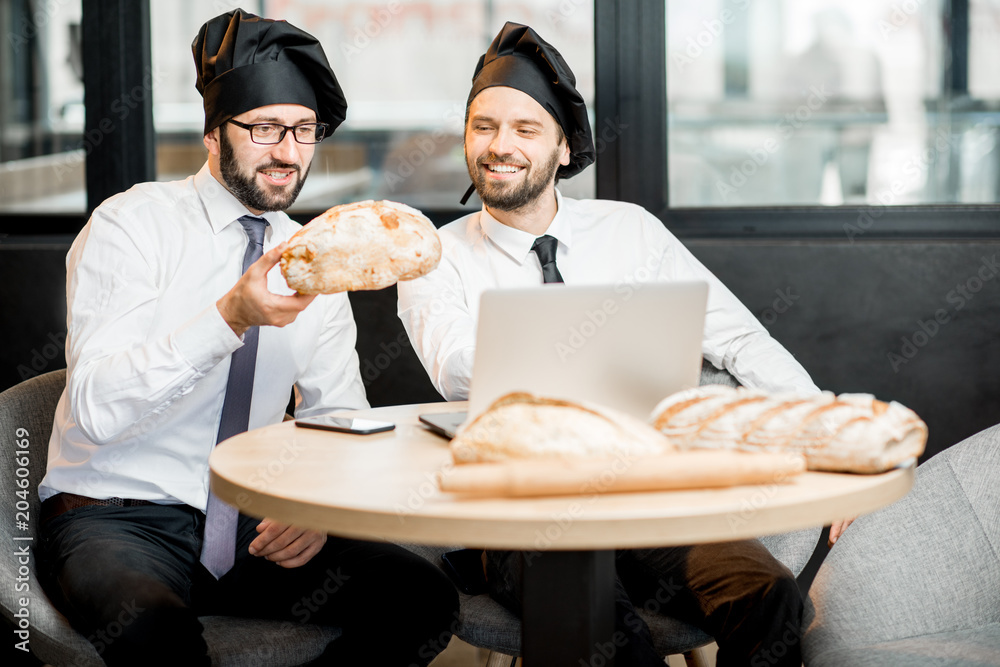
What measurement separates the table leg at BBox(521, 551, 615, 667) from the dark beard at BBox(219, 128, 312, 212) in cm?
109

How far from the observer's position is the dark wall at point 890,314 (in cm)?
274

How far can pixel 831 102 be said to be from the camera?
3.04 m

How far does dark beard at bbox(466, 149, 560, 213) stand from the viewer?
2.34 meters

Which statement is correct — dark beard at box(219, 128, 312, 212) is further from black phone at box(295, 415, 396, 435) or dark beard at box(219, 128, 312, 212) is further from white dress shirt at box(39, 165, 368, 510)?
black phone at box(295, 415, 396, 435)

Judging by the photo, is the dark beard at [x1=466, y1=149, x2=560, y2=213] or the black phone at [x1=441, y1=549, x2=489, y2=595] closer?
the black phone at [x1=441, y1=549, x2=489, y2=595]

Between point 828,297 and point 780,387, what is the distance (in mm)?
779

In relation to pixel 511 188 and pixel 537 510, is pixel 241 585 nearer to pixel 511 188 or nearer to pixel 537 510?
pixel 537 510

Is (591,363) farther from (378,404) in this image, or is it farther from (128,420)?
(378,404)

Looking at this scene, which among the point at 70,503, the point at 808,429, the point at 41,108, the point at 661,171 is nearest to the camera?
the point at 808,429

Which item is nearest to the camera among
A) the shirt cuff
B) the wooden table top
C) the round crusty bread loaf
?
the wooden table top

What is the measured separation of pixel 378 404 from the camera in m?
2.97

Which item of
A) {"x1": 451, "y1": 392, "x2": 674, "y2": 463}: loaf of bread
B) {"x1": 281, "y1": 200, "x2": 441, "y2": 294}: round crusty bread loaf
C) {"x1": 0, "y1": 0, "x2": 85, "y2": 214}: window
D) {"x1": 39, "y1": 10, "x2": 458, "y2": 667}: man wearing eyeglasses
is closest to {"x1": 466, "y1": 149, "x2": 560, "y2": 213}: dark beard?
{"x1": 39, "y1": 10, "x2": 458, "y2": 667}: man wearing eyeglasses

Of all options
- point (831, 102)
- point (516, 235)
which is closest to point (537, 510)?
point (516, 235)

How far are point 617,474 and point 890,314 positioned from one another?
6.43 feet
